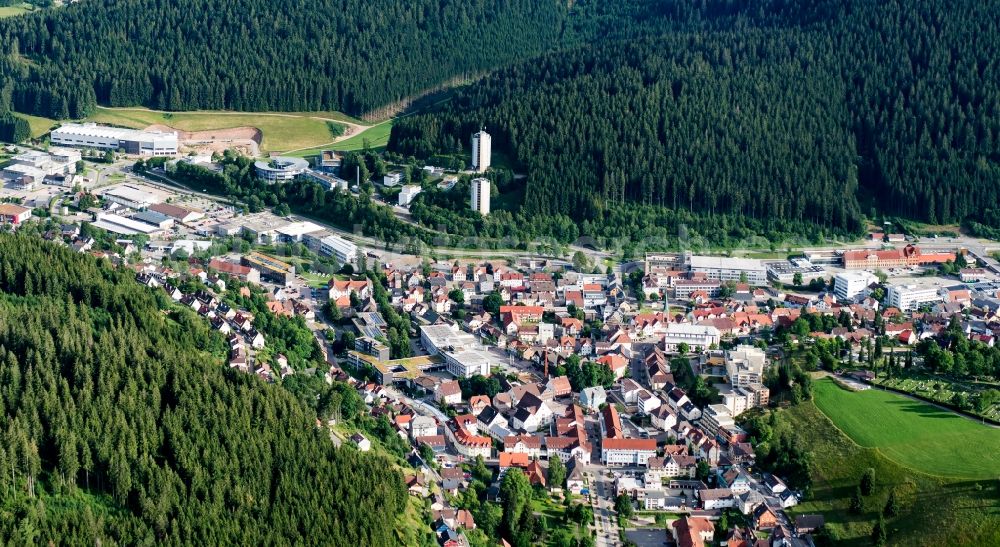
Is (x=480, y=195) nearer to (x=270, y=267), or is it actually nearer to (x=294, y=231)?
(x=294, y=231)

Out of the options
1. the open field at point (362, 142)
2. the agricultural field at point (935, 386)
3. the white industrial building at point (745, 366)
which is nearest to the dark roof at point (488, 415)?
the white industrial building at point (745, 366)

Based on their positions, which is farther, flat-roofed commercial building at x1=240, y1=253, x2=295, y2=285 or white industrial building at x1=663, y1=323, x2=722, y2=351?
flat-roofed commercial building at x1=240, y1=253, x2=295, y2=285

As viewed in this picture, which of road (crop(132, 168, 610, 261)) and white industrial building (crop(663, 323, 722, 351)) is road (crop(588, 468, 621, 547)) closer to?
white industrial building (crop(663, 323, 722, 351))

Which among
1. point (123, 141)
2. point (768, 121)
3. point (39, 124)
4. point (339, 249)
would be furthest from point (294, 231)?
point (768, 121)

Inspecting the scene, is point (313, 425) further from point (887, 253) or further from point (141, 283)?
point (887, 253)

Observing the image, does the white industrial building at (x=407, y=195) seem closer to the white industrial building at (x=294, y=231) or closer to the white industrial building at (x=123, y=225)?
the white industrial building at (x=294, y=231)

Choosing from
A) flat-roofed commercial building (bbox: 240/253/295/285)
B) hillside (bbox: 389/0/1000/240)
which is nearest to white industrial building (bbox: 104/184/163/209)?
flat-roofed commercial building (bbox: 240/253/295/285)

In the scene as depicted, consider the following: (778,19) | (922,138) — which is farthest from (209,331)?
(778,19)
